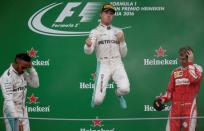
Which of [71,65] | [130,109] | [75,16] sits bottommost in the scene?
[130,109]

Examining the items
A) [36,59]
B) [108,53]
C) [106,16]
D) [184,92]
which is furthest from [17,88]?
[184,92]

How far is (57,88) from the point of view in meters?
9.61

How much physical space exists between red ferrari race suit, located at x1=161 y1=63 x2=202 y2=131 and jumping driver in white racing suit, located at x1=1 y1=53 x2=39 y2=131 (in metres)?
1.69

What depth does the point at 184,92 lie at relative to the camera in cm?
858

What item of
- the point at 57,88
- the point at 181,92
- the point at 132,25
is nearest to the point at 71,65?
the point at 57,88

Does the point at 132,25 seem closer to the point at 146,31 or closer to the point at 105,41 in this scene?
the point at 146,31

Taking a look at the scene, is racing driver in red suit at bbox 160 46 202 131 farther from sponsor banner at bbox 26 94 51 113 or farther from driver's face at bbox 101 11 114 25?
sponsor banner at bbox 26 94 51 113

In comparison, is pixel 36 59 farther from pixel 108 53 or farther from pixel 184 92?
pixel 184 92

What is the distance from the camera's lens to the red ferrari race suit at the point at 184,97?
27.9 feet

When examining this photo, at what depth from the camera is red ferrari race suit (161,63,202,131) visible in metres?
8.51

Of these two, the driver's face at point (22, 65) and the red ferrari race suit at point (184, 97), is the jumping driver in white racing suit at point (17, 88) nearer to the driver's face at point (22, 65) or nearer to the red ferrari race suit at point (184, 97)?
the driver's face at point (22, 65)

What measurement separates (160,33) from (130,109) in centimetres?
110

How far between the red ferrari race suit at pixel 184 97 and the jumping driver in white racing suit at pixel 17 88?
1686 millimetres

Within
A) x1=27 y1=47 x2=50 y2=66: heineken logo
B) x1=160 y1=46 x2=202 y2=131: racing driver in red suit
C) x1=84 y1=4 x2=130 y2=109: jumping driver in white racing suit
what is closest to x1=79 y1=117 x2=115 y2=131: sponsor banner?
x1=27 y1=47 x2=50 y2=66: heineken logo
